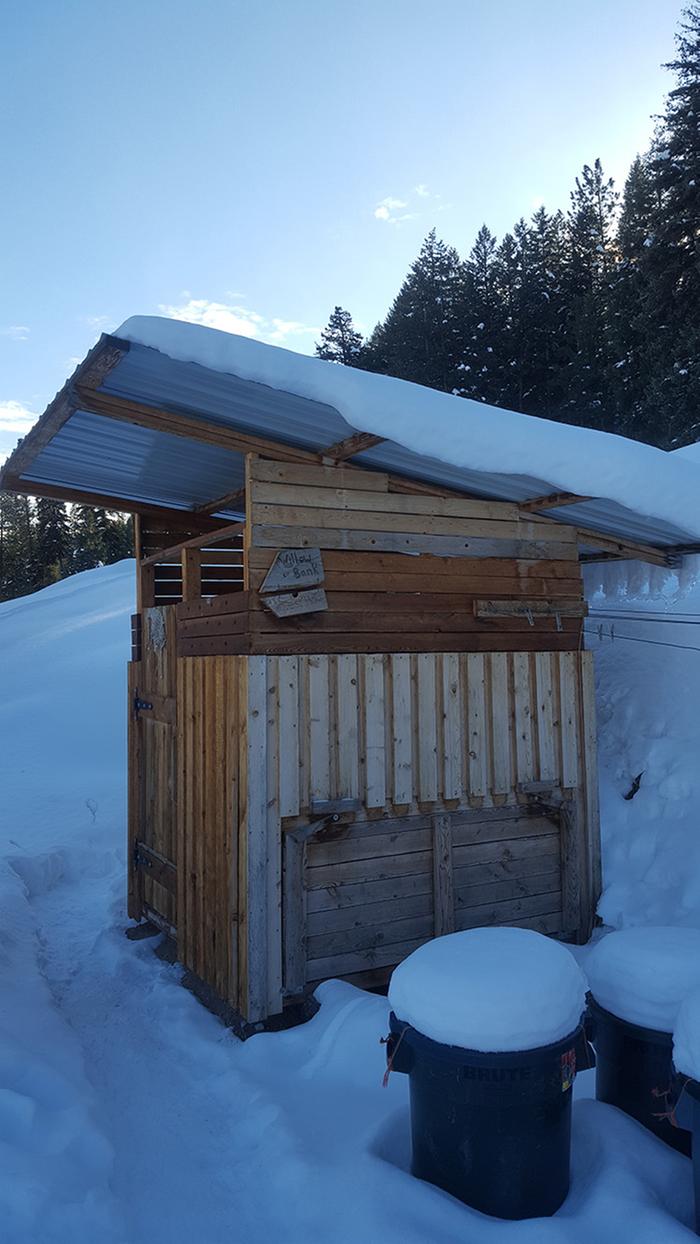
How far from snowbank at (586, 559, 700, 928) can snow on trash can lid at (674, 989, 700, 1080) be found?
3505 millimetres

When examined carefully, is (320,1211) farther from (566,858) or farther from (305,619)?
(566,858)

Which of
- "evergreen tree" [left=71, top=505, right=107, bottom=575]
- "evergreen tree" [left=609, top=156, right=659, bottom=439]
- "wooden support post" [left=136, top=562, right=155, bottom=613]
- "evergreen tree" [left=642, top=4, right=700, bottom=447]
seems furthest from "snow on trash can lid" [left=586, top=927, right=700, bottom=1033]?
"evergreen tree" [left=71, top=505, right=107, bottom=575]

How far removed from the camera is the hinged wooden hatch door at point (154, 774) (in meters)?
7.05

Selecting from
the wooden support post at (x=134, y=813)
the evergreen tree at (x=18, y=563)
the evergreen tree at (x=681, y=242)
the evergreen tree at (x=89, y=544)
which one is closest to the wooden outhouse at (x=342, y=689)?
the wooden support post at (x=134, y=813)

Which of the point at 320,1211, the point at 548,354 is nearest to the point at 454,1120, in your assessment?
the point at 320,1211

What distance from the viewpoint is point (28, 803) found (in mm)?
11945

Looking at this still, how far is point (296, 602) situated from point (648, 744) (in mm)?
4291

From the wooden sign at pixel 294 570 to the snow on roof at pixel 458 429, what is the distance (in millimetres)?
1080

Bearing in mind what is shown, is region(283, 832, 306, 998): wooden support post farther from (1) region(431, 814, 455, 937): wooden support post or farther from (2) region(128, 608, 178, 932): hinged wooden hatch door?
(2) region(128, 608, 178, 932): hinged wooden hatch door

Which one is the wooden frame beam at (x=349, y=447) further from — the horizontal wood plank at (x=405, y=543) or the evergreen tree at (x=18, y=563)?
the evergreen tree at (x=18, y=563)

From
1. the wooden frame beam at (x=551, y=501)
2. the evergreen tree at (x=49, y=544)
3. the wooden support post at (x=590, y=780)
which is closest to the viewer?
the wooden frame beam at (x=551, y=501)

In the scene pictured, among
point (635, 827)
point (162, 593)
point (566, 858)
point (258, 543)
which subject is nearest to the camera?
point (258, 543)

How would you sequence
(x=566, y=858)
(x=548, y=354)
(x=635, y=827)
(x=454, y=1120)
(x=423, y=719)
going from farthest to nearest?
(x=548, y=354)
(x=635, y=827)
(x=566, y=858)
(x=423, y=719)
(x=454, y=1120)

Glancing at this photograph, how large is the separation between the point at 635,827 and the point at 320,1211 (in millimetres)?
4741
